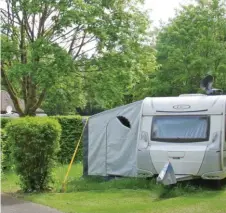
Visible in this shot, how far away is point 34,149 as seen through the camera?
10672mm

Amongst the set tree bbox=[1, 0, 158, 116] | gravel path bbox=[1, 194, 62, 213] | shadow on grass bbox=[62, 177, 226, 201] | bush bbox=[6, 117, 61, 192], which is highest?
tree bbox=[1, 0, 158, 116]

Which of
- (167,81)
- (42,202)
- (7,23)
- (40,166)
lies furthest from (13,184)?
(167,81)

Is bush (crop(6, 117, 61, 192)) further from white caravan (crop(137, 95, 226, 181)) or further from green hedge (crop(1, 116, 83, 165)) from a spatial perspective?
green hedge (crop(1, 116, 83, 165))

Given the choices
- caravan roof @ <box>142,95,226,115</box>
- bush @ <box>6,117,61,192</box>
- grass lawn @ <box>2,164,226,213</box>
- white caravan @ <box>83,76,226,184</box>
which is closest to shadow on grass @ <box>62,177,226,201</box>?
grass lawn @ <box>2,164,226,213</box>

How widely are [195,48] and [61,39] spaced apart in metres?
12.4

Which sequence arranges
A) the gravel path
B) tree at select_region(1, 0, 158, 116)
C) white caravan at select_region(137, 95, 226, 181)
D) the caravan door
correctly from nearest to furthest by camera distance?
the gravel path
white caravan at select_region(137, 95, 226, 181)
the caravan door
tree at select_region(1, 0, 158, 116)

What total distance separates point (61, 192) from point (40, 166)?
0.84 m

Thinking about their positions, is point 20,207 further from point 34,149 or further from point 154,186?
point 154,186

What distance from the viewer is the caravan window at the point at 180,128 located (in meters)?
11.2

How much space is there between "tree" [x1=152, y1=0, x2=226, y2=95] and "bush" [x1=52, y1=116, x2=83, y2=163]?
36.1 ft

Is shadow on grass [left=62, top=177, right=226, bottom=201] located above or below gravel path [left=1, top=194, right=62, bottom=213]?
below

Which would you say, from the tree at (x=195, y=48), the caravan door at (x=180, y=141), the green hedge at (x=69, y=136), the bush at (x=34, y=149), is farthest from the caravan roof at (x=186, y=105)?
the tree at (x=195, y=48)

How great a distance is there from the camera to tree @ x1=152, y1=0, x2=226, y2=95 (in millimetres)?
27469

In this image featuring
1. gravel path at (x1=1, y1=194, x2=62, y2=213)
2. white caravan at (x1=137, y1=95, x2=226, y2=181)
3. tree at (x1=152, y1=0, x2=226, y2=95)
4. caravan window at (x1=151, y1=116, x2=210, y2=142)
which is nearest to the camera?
gravel path at (x1=1, y1=194, x2=62, y2=213)
